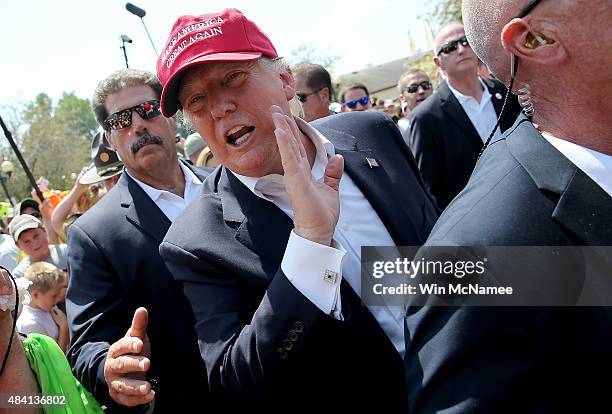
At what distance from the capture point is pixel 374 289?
203 cm

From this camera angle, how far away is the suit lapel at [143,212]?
2.90 meters

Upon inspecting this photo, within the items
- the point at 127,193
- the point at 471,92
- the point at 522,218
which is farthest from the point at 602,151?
the point at 471,92

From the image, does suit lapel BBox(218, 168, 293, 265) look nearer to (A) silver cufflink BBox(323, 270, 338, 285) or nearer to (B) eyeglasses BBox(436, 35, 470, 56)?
(A) silver cufflink BBox(323, 270, 338, 285)

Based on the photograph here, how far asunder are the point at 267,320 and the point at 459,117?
338 cm

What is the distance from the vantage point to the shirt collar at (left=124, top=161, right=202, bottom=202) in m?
3.17

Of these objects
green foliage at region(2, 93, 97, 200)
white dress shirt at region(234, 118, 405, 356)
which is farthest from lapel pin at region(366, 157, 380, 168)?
green foliage at region(2, 93, 97, 200)

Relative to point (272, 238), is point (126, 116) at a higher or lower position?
higher

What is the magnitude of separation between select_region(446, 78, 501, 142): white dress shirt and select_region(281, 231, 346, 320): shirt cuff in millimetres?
3280

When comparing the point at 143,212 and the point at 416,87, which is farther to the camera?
the point at 416,87

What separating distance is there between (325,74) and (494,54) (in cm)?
471

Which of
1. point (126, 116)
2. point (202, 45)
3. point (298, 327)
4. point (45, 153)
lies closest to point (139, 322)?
point (298, 327)

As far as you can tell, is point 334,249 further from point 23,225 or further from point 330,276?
point 23,225

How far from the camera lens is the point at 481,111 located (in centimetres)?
484

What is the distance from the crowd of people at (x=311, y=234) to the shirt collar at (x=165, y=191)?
0.01 metres
